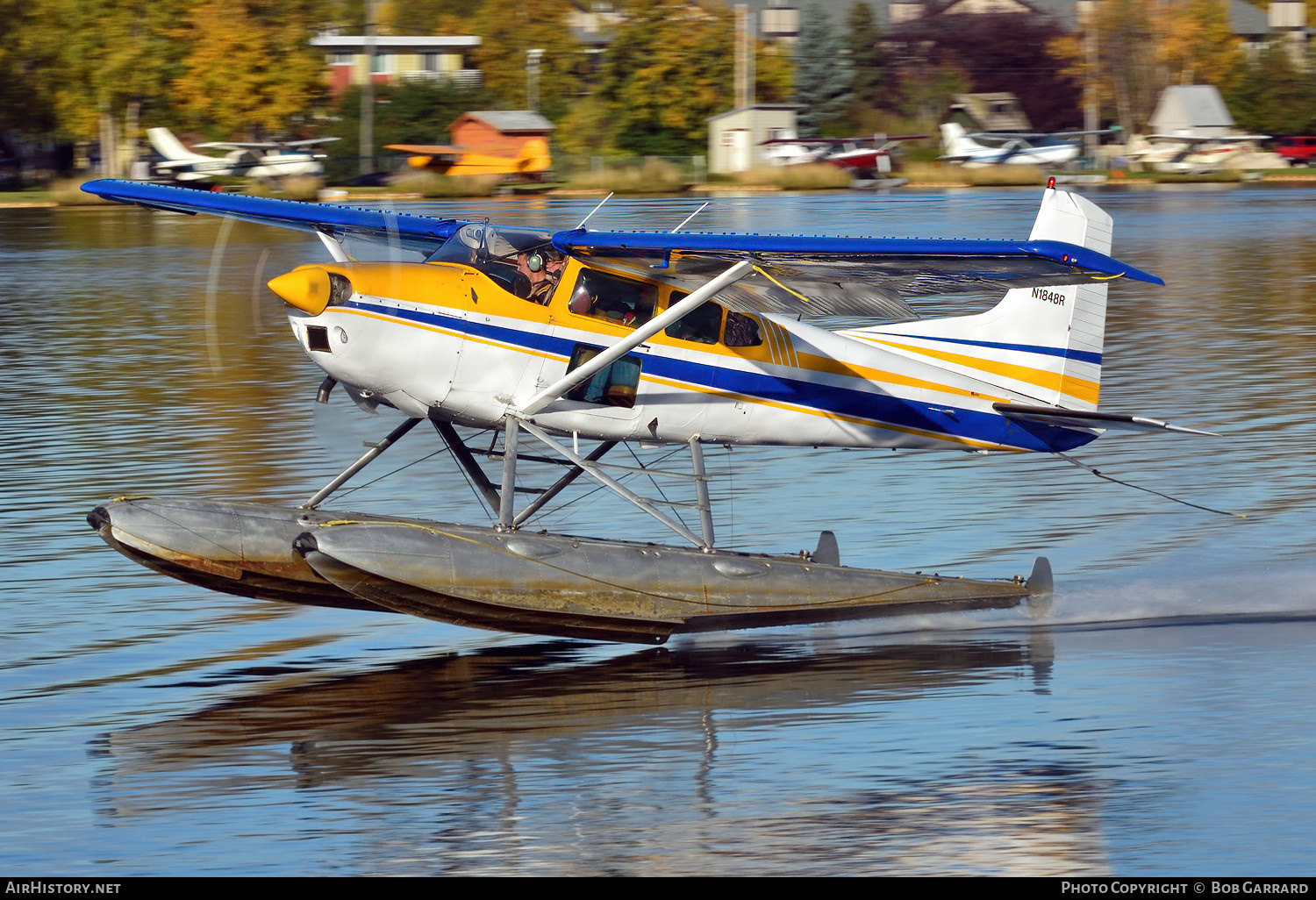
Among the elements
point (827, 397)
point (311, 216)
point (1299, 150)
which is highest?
point (311, 216)

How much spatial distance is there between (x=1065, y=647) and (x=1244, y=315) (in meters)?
16.6

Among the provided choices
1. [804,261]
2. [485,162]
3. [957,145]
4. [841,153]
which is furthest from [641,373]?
[957,145]

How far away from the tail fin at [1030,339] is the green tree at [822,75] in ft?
251

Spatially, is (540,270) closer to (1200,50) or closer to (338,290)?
(338,290)

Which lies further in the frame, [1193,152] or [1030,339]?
[1193,152]

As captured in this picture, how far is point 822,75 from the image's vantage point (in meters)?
86.2

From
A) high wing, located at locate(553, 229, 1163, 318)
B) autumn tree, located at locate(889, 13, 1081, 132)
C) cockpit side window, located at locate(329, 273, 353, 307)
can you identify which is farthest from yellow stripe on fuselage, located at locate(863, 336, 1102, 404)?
autumn tree, located at locate(889, 13, 1081, 132)

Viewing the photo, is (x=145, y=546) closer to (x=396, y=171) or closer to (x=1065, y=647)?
(x=1065, y=647)

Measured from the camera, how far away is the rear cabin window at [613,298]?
9.63 meters

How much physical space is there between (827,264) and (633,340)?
119cm

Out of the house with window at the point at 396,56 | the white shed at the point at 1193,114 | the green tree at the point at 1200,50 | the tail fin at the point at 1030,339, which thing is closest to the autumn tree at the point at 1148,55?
the green tree at the point at 1200,50

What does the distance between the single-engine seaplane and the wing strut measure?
0.02 metres

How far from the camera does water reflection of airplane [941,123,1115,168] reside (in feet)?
223

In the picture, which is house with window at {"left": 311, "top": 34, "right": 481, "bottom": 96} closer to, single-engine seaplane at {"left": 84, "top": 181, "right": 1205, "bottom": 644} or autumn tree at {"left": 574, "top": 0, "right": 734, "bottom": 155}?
autumn tree at {"left": 574, "top": 0, "right": 734, "bottom": 155}
